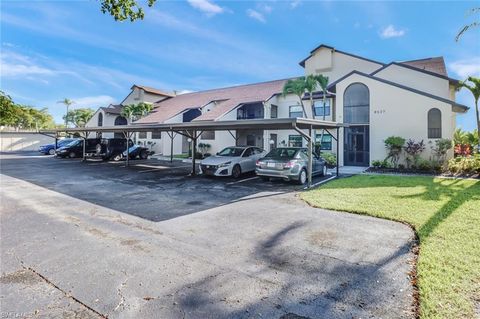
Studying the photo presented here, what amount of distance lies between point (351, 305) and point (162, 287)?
7.54ft

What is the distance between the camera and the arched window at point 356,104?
60.7 ft

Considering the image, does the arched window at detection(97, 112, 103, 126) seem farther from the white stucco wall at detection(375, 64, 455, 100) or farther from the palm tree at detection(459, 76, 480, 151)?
the palm tree at detection(459, 76, 480, 151)

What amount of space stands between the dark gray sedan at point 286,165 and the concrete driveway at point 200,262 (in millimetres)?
3597

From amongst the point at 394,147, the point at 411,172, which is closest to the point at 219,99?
the point at 394,147

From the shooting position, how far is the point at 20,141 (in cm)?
3809

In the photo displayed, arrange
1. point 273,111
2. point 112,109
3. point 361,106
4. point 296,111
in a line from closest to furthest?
point 361,106 → point 296,111 → point 273,111 → point 112,109

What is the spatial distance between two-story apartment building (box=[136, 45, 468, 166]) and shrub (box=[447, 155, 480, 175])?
6.55 ft

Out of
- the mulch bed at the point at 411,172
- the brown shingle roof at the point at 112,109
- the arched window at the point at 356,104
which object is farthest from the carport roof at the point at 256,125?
the brown shingle roof at the point at 112,109

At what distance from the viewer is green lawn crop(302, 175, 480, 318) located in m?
3.29

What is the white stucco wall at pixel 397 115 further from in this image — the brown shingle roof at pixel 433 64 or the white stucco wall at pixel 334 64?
the white stucco wall at pixel 334 64

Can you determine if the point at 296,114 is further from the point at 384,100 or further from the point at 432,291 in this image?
the point at 432,291

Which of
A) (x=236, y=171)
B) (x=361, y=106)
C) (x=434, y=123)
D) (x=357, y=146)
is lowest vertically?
(x=236, y=171)

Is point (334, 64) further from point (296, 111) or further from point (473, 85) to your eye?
point (473, 85)

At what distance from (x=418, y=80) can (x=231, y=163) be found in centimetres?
1474
